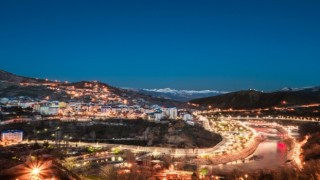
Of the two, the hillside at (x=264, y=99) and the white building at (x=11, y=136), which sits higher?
the hillside at (x=264, y=99)

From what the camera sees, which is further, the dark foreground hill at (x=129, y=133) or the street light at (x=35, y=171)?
the dark foreground hill at (x=129, y=133)

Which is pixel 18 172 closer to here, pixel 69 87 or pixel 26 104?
pixel 26 104

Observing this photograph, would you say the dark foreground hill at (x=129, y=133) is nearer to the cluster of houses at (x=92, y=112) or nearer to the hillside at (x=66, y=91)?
the cluster of houses at (x=92, y=112)

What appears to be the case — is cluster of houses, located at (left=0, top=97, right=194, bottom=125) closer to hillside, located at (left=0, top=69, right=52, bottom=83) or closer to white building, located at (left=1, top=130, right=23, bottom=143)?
white building, located at (left=1, top=130, right=23, bottom=143)

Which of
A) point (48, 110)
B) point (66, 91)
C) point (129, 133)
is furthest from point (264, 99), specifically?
point (129, 133)

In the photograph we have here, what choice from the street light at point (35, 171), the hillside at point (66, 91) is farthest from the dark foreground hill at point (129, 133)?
the hillside at point (66, 91)

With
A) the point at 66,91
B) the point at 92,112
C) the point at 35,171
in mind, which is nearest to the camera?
the point at 35,171

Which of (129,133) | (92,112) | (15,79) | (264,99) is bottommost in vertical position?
(129,133)

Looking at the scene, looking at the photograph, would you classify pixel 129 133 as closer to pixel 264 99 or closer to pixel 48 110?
pixel 48 110
